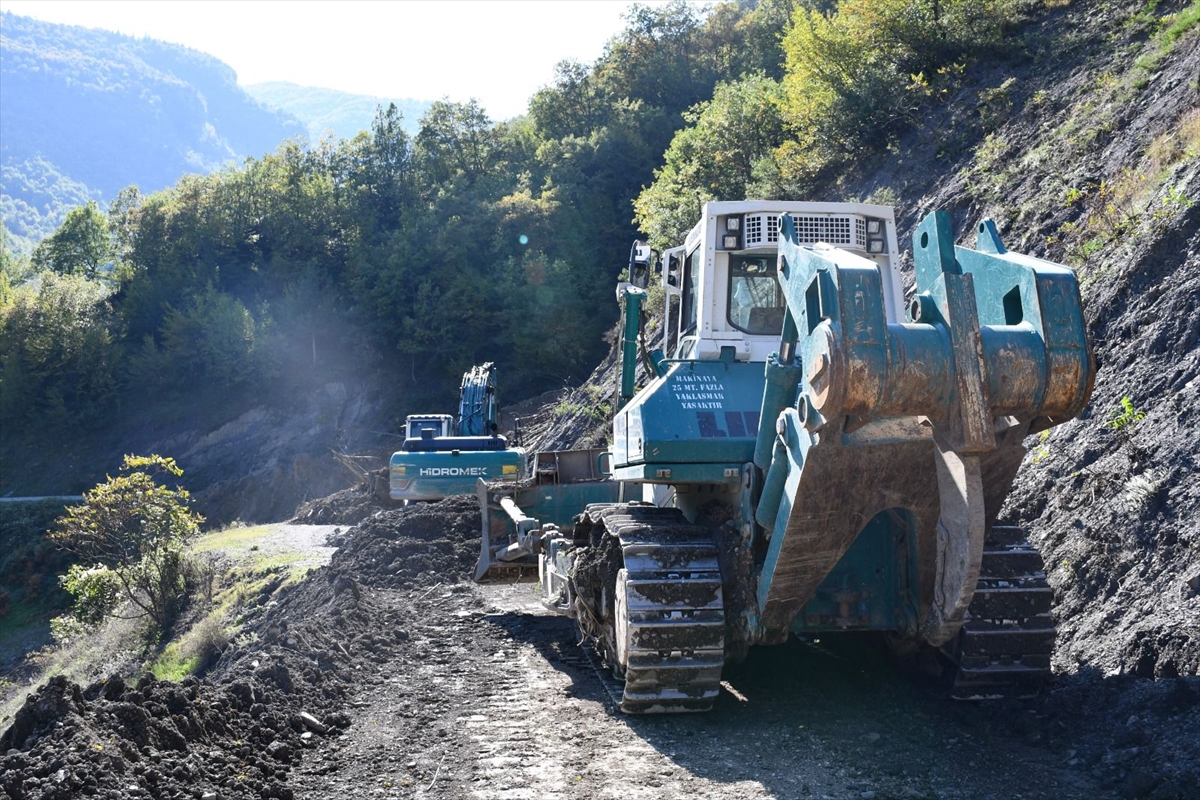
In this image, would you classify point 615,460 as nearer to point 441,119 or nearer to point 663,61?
point 663,61

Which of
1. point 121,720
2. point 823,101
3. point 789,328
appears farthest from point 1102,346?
point 823,101

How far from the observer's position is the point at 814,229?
767 cm

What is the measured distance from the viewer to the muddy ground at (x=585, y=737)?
556cm

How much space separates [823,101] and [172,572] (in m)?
16.2

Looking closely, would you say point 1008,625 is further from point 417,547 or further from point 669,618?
point 417,547

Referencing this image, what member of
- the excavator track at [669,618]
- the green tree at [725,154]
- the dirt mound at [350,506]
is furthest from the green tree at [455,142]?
the excavator track at [669,618]

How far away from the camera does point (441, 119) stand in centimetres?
5394

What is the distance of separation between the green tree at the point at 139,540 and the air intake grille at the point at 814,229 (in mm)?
17265

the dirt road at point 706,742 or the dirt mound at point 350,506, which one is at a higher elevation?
the dirt mound at point 350,506

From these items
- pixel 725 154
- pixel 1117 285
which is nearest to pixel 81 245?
pixel 725 154

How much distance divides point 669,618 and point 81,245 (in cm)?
7130

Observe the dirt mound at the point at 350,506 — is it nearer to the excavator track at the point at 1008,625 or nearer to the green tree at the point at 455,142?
the excavator track at the point at 1008,625

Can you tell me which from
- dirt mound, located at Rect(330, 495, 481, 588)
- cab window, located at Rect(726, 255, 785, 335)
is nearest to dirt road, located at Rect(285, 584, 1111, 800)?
cab window, located at Rect(726, 255, 785, 335)

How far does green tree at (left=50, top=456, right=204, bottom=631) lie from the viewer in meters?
21.6
